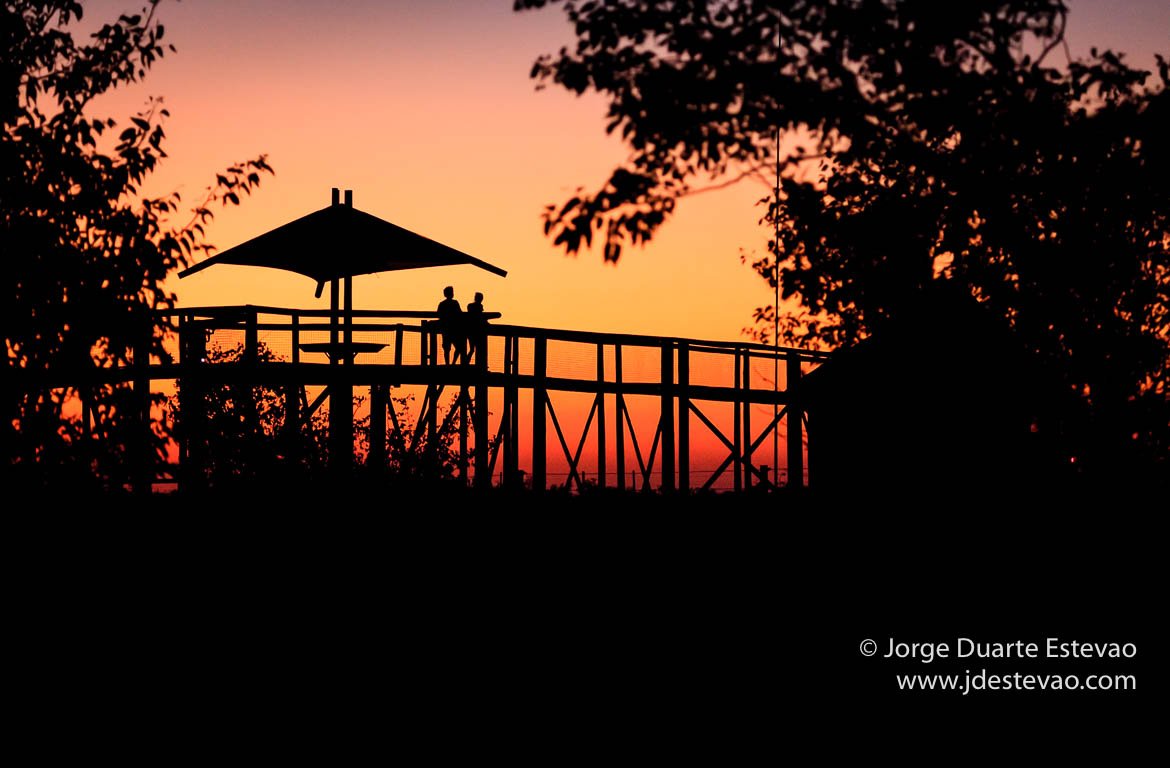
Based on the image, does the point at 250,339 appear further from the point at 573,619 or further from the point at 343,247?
the point at 573,619

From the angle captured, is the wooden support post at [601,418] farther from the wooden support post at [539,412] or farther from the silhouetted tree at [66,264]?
the silhouetted tree at [66,264]

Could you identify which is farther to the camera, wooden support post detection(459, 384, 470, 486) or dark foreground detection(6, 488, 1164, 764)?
wooden support post detection(459, 384, 470, 486)

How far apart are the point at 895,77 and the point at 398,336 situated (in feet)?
31.6

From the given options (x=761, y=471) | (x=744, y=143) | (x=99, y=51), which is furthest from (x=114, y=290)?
(x=761, y=471)

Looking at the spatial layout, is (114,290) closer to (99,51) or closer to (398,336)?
(99,51)

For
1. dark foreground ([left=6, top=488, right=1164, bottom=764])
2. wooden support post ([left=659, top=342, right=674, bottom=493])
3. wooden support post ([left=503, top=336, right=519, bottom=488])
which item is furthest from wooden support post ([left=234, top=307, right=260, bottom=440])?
wooden support post ([left=659, top=342, right=674, bottom=493])

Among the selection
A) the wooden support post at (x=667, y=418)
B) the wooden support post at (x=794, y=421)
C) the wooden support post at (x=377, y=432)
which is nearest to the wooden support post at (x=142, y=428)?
the wooden support post at (x=377, y=432)

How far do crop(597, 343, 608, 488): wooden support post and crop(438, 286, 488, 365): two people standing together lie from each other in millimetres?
1633

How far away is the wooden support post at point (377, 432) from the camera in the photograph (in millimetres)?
18547

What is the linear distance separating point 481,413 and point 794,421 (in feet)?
15.6

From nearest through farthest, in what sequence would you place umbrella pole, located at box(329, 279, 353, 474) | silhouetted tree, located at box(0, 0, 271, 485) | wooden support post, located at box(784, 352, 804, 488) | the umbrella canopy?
silhouetted tree, located at box(0, 0, 271, 485)
the umbrella canopy
umbrella pole, located at box(329, 279, 353, 474)
wooden support post, located at box(784, 352, 804, 488)

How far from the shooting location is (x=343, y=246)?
17.4 metres

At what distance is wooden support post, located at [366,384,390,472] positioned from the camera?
1855 cm

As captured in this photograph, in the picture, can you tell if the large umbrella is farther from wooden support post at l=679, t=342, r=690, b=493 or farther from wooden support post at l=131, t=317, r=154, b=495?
wooden support post at l=131, t=317, r=154, b=495
